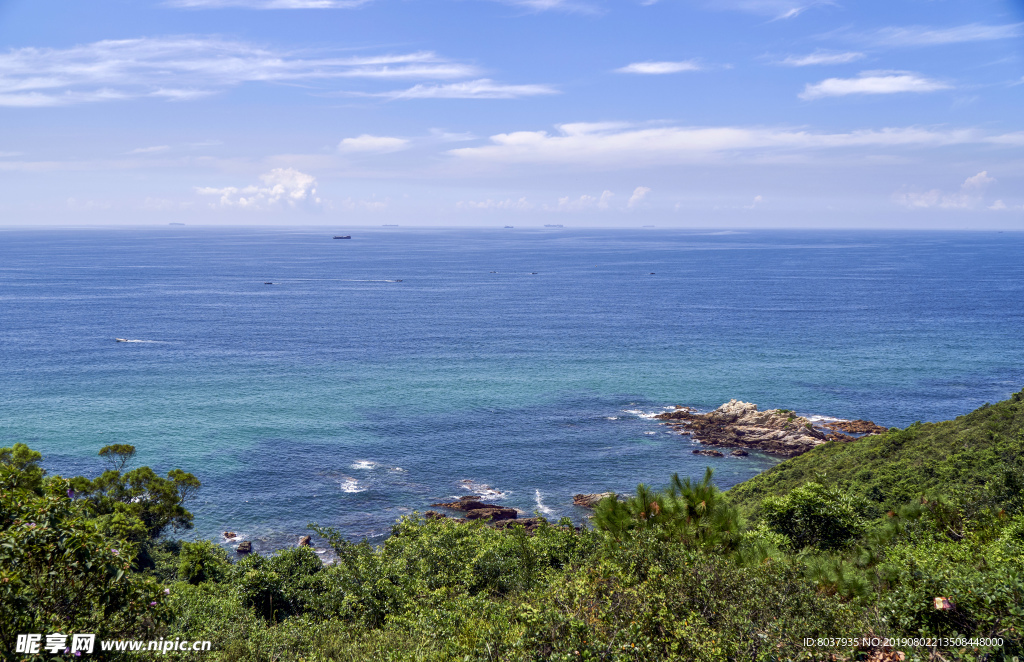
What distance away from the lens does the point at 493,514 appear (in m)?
50.8

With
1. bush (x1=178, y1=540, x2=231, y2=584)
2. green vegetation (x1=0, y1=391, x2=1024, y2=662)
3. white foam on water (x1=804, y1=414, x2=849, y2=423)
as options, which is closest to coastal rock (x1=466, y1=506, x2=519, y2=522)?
green vegetation (x1=0, y1=391, x2=1024, y2=662)

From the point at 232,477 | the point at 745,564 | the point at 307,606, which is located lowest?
the point at 232,477

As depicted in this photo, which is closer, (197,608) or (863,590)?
(863,590)

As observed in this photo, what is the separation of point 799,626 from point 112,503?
45505 mm

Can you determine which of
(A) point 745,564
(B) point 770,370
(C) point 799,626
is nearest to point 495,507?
(A) point 745,564

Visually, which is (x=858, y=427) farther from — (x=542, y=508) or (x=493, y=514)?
(x=493, y=514)

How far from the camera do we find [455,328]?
118m

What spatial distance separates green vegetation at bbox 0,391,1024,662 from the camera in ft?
39.1

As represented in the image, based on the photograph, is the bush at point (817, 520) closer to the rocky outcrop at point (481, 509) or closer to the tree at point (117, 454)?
the rocky outcrop at point (481, 509)

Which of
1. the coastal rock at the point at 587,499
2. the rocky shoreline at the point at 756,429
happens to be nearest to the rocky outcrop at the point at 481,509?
the rocky shoreline at the point at 756,429

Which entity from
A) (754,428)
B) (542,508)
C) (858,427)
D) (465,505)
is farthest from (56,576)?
(858,427)

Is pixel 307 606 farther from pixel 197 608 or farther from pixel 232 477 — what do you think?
pixel 232 477

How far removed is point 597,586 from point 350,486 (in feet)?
142

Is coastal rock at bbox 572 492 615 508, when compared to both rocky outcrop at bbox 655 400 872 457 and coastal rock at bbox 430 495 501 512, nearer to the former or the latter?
coastal rock at bbox 430 495 501 512
